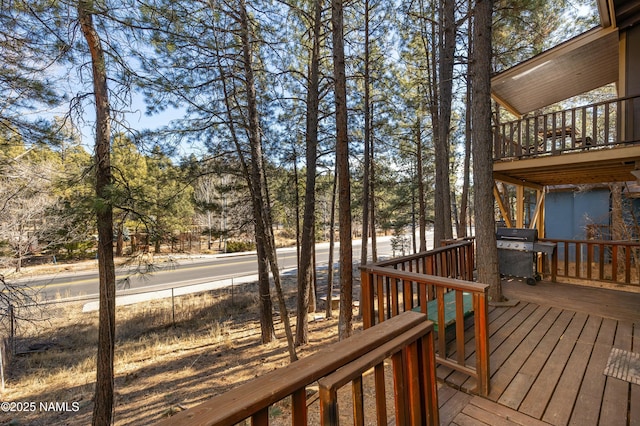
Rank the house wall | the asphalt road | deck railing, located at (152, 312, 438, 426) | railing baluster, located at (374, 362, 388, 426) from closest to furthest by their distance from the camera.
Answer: deck railing, located at (152, 312, 438, 426) < railing baluster, located at (374, 362, 388, 426) < the house wall < the asphalt road

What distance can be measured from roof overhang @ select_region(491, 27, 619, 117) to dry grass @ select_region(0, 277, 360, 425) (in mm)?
7721

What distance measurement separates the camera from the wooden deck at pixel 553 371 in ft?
6.30

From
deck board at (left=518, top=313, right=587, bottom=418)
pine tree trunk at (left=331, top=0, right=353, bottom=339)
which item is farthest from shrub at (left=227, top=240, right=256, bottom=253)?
deck board at (left=518, top=313, right=587, bottom=418)

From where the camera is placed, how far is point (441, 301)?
7.57 ft

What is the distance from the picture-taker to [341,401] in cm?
333

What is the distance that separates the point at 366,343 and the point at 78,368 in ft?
28.0

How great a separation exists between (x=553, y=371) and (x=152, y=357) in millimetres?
7901

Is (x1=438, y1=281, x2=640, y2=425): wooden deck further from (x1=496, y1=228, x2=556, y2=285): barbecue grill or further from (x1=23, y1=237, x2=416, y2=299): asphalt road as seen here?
(x1=23, y1=237, x2=416, y2=299): asphalt road

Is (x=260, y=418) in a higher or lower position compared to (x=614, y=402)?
higher

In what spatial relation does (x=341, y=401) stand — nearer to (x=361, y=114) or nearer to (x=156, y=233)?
(x=156, y=233)

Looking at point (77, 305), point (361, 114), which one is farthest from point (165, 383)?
point (361, 114)

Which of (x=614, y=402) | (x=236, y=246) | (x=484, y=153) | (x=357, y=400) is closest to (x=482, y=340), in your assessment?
(x=614, y=402)

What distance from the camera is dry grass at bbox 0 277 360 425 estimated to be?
524 cm

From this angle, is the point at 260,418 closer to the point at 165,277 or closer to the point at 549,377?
the point at 549,377
